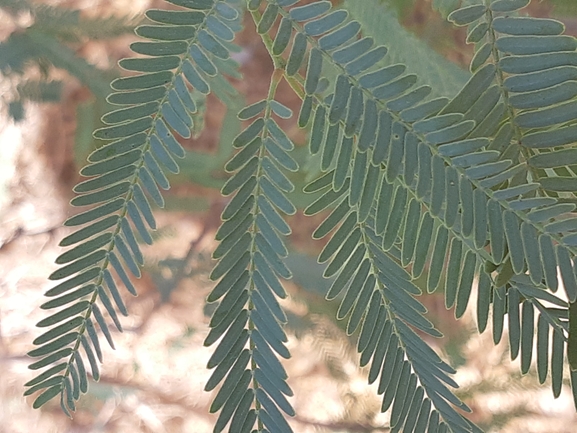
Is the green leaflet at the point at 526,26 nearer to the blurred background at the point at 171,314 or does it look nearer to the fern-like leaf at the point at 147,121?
the fern-like leaf at the point at 147,121

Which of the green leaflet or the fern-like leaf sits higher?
the fern-like leaf

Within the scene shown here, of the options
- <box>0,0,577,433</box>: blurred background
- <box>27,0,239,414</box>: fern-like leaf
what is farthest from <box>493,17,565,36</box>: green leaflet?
<box>0,0,577,433</box>: blurred background

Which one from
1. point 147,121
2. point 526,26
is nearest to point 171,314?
point 147,121

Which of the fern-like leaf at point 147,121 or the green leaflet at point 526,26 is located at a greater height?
the fern-like leaf at point 147,121

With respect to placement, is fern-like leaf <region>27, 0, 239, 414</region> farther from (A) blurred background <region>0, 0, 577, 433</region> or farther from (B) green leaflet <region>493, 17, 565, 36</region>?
(A) blurred background <region>0, 0, 577, 433</region>

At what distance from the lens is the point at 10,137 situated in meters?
1.12

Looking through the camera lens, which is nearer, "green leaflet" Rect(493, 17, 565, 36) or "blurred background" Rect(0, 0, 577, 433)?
"green leaflet" Rect(493, 17, 565, 36)

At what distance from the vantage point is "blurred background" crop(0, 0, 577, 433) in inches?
39.9

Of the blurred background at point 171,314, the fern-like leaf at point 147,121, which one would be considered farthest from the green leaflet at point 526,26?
the blurred background at point 171,314

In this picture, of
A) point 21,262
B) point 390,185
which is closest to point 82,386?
point 390,185

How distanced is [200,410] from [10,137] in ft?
2.48

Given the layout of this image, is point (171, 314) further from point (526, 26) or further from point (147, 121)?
point (526, 26)

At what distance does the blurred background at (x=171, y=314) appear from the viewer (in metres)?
1.01

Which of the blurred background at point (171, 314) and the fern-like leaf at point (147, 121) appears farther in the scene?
the blurred background at point (171, 314)
